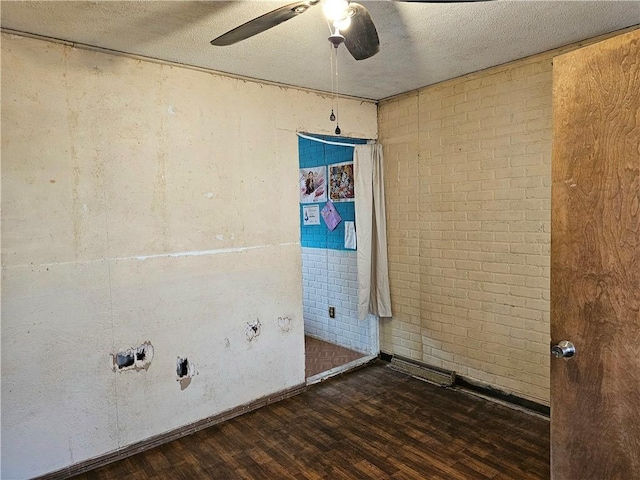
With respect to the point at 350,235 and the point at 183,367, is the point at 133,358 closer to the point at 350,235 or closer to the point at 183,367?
the point at 183,367

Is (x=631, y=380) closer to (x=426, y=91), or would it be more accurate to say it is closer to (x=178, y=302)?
(x=178, y=302)

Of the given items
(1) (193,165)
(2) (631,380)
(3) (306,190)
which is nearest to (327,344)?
(3) (306,190)

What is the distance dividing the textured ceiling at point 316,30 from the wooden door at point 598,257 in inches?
31.2

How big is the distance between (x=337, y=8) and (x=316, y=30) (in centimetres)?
73

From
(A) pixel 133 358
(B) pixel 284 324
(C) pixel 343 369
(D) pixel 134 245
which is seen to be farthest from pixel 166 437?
(C) pixel 343 369

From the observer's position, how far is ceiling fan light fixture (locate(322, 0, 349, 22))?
1.65m

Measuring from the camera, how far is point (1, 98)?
224 centimetres

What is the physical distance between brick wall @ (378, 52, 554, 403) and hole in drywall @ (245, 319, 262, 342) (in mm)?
1397

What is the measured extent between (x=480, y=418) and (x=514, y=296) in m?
0.90

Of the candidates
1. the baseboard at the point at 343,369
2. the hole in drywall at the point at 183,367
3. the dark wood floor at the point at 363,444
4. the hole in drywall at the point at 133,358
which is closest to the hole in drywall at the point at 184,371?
the hole in drywall at the point at 183,367

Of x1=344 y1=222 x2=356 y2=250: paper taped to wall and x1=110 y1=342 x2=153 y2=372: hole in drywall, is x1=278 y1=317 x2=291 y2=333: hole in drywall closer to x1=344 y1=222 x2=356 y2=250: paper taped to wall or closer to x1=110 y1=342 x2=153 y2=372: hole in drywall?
x1=110 y1=342 x2=153 y2=372: hole in drywall

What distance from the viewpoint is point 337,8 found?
5.46 ft

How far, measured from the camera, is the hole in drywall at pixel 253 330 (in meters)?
3.20

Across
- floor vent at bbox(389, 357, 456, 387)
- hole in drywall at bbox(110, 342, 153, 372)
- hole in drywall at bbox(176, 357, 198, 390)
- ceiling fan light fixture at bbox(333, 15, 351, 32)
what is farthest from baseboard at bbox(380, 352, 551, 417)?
ceiling fan light fixture at bbox(333, 15, 351, 32)
